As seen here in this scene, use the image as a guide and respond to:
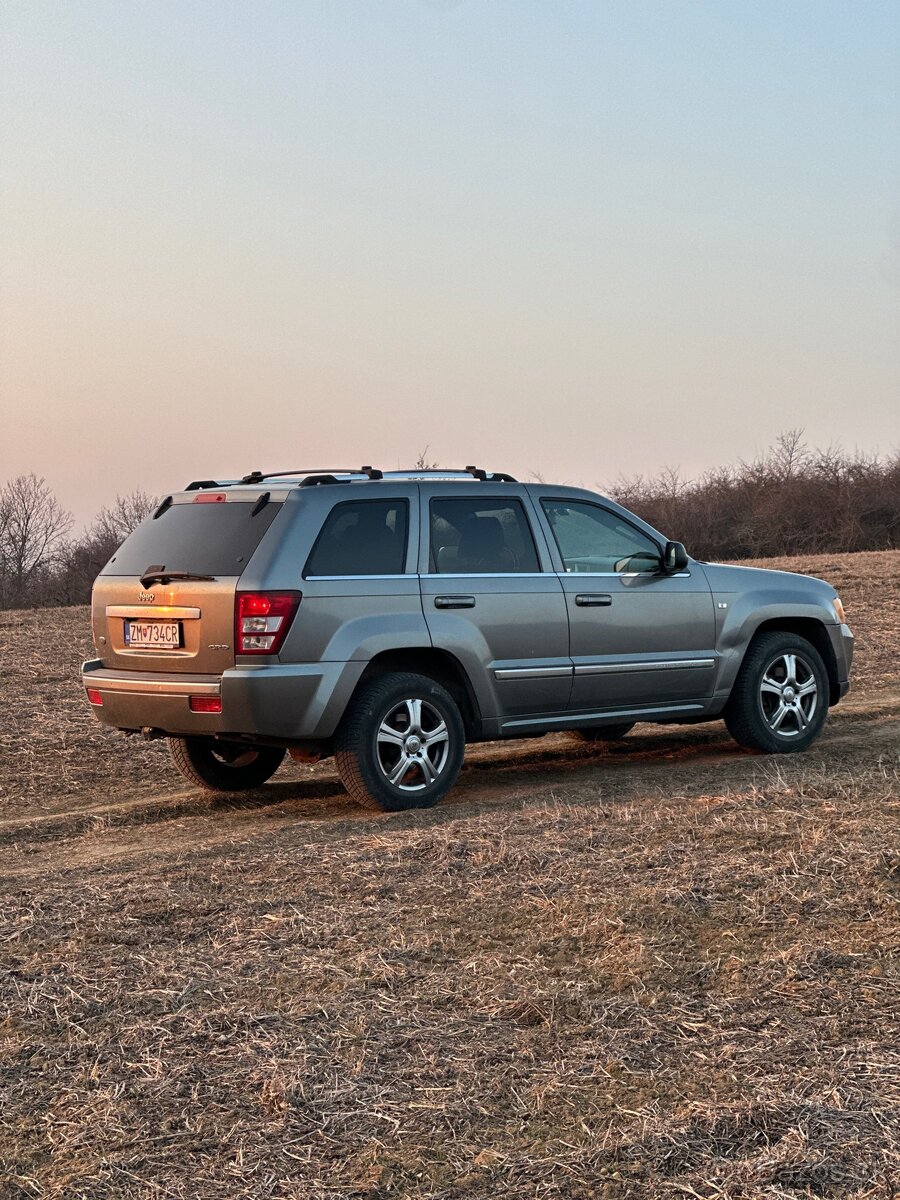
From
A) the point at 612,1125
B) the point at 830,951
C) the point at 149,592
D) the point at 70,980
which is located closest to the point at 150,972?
the point at 70,980

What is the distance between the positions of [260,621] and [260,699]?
426mm

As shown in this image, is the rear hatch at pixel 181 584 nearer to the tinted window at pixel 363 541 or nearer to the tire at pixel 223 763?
the tinted window at pixel 363 541

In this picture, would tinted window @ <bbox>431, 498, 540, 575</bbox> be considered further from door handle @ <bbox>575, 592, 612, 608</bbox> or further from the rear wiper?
the rear wiper

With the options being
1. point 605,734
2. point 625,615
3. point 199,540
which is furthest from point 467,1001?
point 605,734

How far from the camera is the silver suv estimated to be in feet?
25.8

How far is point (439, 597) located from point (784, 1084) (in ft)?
15.2

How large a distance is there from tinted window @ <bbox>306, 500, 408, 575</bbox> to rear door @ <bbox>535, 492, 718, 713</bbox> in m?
1.09

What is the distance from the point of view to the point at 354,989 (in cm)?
496

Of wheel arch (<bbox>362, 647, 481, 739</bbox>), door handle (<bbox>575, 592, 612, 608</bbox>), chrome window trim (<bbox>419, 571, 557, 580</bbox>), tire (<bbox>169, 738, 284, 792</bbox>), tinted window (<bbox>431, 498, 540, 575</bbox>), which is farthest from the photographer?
tire (<bbox>169, 738, 284, 792</bbox>)

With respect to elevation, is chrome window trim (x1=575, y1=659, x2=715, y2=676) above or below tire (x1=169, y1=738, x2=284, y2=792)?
Result: above

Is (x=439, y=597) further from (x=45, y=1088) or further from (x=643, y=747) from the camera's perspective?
(x=45, y=1088)

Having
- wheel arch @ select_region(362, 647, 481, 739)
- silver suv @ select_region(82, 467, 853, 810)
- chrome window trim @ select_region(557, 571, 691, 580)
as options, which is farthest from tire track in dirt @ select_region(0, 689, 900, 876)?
chrome window trim @ select_region(557, 571, 691, 580)

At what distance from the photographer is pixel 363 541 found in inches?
325

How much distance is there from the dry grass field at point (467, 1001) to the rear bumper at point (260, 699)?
584mm
